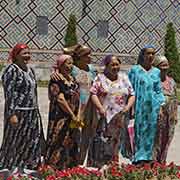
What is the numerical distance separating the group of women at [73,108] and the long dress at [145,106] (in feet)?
0.03

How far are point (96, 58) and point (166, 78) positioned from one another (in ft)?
35.5

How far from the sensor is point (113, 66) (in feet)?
18.5

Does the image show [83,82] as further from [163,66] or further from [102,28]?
[102,28]

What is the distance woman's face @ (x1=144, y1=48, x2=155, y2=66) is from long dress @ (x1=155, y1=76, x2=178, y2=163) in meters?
0.32

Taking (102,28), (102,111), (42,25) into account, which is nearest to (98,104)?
(102,111)

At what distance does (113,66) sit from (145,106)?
722mm

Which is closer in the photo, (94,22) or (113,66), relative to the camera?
(113,66)

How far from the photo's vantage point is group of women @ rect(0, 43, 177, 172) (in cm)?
550

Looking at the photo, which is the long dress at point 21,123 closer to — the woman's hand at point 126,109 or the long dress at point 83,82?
the long dress at point 83,82

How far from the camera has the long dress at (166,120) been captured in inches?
246

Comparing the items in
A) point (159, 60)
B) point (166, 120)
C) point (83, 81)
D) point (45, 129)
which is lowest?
point (45, 129)

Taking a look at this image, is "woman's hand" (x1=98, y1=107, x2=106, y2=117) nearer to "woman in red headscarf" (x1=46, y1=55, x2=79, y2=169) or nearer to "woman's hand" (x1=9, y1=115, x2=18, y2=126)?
"woman in red headscarf" (x1=46, y1=55, x2=79, y2=169)

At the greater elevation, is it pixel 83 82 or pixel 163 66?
pixel 163 66

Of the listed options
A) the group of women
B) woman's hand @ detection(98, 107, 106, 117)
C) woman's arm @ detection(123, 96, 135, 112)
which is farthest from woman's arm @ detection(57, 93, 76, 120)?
woman's arm @ detection(123, 96, 135, 112)
